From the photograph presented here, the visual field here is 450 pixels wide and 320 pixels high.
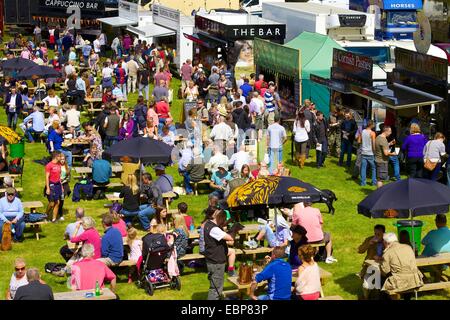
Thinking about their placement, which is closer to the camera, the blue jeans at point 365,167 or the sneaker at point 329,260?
the sneaker at point 329,260

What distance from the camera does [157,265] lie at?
52.2ft

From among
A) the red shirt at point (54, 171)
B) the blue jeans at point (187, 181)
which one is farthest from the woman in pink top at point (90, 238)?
the blue jeans at point (187, 181)

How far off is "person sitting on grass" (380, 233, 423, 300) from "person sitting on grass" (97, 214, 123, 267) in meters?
4.32

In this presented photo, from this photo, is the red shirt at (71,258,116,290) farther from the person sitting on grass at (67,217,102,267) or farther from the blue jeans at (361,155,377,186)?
the blue jeans at (361,155,377,186)

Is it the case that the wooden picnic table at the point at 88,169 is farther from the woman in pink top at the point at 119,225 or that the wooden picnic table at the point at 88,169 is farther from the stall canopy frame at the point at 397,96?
the stall canopy frame at the point at 397,96

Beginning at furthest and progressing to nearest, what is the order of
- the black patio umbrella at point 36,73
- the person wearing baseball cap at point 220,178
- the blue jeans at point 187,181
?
the black patio umbrella at point 36,73 → the blue jeans at point 187,181 → the person wearing baseball cap at point 220,178

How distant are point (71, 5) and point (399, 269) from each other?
123 feet

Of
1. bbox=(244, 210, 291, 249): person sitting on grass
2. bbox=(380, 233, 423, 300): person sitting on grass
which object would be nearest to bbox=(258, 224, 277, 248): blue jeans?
bbox=(244, 210, 291, 249): person sitting on grass

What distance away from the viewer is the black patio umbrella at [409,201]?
49.3ft

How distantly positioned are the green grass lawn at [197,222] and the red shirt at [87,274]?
52.9 inches

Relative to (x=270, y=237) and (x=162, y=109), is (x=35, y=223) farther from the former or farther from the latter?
(x=162, y=109)

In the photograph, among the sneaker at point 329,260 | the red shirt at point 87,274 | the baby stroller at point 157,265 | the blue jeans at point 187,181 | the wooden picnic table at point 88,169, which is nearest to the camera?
the red shirt at point 87,274
